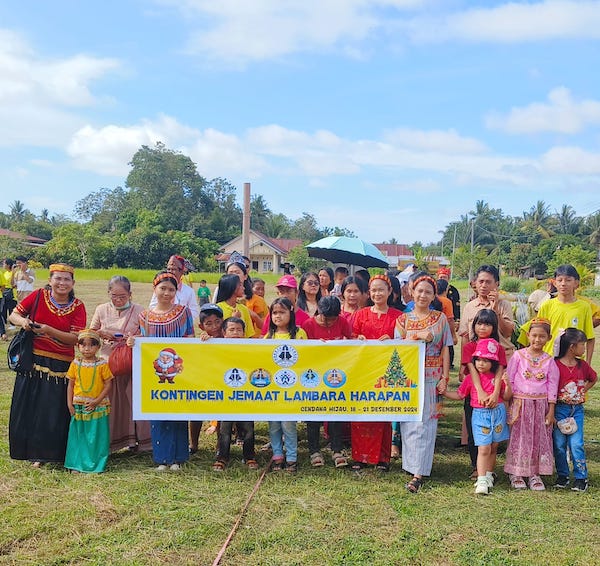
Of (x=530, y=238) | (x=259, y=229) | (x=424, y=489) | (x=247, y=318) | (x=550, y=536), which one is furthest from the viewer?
(x=259, y=229)

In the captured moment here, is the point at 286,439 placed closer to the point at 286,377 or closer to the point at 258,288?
the point at 286,377

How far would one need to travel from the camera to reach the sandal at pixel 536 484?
15.4 feet

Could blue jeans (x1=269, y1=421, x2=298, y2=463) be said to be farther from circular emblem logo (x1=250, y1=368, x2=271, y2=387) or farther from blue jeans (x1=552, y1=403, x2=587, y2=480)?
blue jeans (x1=552, y1=403, x2=587, y2=480)

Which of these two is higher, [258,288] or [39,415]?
[258,288]

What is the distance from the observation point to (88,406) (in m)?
4.83

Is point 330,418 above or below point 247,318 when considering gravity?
below

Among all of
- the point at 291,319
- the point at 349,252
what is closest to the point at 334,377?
the point at 291,319

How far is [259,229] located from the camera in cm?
8275

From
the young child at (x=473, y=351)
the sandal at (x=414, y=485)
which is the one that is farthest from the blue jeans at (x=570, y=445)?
the sandal at (x=414, y=485)

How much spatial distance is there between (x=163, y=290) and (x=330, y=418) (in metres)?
1.81

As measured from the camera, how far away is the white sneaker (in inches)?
181

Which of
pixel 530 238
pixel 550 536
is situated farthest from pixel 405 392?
pixel 530 238

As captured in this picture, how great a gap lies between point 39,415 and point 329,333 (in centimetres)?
262

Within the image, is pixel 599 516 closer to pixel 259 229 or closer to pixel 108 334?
pixel 108 334
